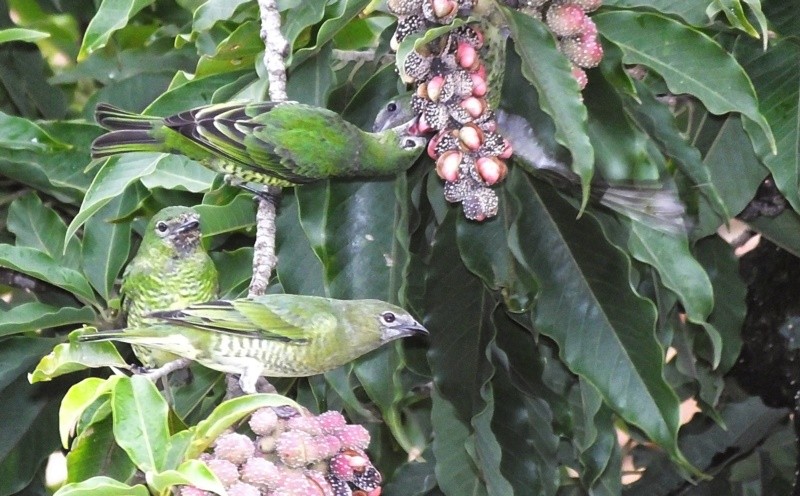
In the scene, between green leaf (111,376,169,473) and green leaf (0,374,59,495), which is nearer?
green leaf (111,376,169,473)

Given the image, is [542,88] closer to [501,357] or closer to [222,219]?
[501,357]

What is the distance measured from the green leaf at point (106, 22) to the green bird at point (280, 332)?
633mm

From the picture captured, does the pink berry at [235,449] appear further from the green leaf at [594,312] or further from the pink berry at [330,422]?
the green leaf at [594,312]

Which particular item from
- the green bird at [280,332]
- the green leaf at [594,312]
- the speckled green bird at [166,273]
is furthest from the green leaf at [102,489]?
the speckled green bird at [166,273]

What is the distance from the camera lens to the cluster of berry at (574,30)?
6.92 ft

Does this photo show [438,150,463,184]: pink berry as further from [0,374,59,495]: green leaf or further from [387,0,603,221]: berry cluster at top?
[0,374,59,495]: green leaf

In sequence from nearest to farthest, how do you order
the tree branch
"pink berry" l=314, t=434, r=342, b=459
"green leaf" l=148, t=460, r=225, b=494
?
"green leaf" l=148, t=460, r=225, b=494, "pink berry" l=314, t=434, r=342, b=459, the tree branch

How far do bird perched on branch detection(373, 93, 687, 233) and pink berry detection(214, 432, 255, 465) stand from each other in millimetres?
901

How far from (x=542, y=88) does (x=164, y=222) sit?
1.48 m

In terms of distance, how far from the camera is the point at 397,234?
91.5 inches

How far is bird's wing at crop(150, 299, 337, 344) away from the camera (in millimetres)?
2303

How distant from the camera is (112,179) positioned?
98.3 inches

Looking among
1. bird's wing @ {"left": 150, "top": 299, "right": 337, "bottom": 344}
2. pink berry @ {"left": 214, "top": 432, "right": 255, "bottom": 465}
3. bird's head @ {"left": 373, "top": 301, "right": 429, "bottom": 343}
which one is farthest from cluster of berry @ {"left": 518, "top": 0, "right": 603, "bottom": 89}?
pink berry @ {"left": 214, "top": 432, "right": 255, "bottom": 465}

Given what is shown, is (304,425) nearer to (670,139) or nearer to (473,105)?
(473,105)
